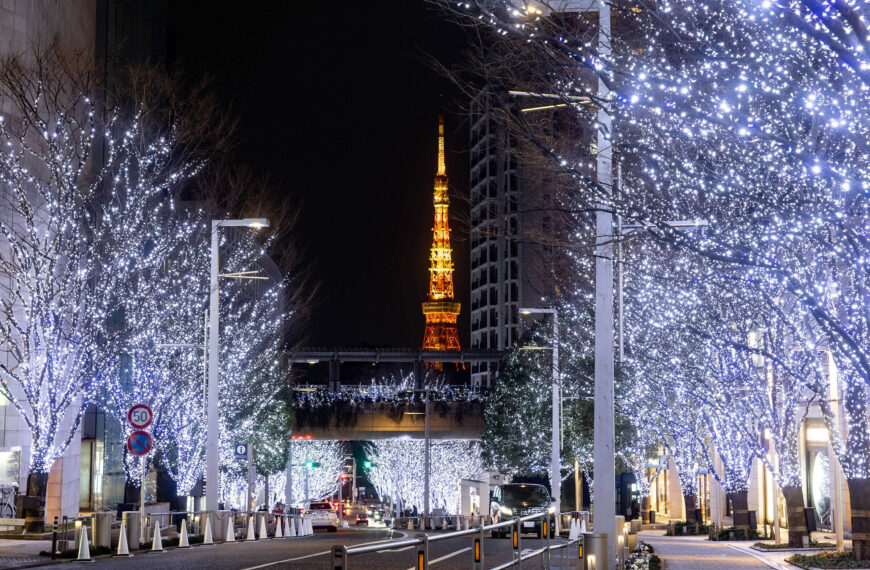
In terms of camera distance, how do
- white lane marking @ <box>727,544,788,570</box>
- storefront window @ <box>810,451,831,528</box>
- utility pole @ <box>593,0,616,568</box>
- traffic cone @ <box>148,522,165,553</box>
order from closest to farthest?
utility pole @ <box>593,0,616,568</box> < white lane marking @ <box>727,544,788,570</box> < traffic cone @ <box>148,522,165,553</box> < storefront window @ <box>810,451,831,528</box>

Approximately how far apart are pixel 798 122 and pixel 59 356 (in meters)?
20.2

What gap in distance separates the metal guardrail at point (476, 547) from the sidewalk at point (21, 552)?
871cm

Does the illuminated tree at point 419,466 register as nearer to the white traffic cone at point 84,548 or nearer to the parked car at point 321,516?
the parked car at point 321,516

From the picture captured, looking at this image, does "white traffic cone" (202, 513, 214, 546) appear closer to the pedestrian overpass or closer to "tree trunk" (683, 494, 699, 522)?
"tree trunk" (683, 494, 699, 522)

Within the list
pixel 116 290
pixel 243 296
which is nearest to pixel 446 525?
pixel 243 296

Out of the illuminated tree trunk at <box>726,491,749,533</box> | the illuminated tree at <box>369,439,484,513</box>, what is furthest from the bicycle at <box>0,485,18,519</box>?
the illuminated tree at <box>369,439,484,513</box>

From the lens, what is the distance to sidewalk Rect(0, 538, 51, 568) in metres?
17.9

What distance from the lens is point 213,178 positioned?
118 feet

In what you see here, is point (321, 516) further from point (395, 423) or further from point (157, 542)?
point (157, 542)

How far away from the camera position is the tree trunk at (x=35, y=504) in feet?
86.8

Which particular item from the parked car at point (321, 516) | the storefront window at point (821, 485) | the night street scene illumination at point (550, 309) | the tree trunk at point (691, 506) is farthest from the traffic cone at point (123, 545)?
the tree trunk at point (691, 506)

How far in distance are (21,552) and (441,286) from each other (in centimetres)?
12449

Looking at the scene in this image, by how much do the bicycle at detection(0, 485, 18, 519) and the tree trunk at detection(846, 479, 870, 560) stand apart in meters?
22.3

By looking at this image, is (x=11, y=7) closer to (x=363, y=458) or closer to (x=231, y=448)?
(x=231, y=448)
